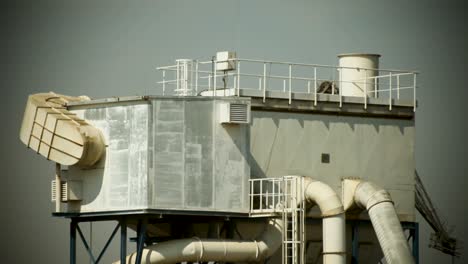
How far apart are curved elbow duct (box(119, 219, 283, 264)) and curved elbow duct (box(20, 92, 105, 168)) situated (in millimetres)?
4436

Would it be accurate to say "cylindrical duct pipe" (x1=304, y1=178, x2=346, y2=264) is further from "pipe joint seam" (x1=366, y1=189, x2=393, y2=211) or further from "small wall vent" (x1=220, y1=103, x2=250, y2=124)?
"small wall vent" (x1=220, y1=103, x2=250, y2=124)

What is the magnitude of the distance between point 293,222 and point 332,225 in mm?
1588

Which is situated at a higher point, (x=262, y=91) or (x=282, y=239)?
(x=262, y=91)

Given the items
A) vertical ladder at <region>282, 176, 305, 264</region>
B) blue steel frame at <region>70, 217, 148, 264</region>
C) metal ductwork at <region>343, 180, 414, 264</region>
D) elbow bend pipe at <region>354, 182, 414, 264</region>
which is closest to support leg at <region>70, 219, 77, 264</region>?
blue steel frame at <region>70, 217, 148, 264</region>

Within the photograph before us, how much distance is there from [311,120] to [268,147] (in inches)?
92.1

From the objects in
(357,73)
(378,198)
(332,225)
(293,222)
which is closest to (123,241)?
(293,222)

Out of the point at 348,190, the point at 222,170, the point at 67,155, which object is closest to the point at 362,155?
the point at 348,190

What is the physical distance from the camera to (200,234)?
82625 millimetres

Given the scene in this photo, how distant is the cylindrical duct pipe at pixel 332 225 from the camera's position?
260 ft

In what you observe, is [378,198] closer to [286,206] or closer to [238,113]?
[286,206]

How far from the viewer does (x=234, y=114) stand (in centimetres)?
7969

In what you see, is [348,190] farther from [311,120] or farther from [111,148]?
[111,148]

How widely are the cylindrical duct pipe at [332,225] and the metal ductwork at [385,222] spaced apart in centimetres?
137

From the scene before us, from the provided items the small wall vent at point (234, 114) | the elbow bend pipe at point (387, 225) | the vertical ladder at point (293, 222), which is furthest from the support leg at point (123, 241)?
the elbow bend pipe at point (387, 225)
